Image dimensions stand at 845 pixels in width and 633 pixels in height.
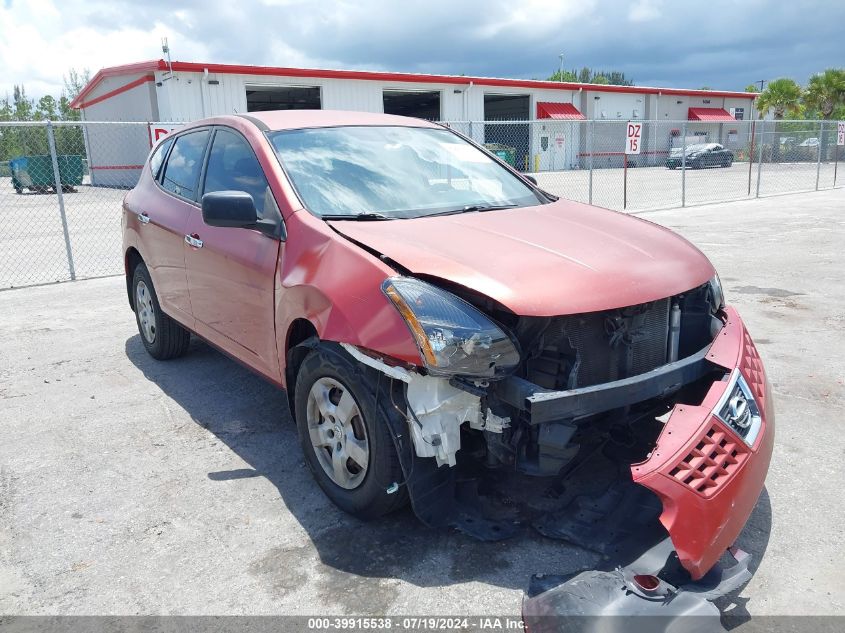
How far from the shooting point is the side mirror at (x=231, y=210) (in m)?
3.31

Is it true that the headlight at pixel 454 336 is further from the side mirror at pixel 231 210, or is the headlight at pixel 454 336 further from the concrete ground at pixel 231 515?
the side mirror at pixel 231 210

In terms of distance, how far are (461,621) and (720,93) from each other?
5114cm

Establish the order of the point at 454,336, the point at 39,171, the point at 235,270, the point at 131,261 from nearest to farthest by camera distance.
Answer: the point at 454,336 → the point at 235,270 → the point at 131,261 → the point at 39,171

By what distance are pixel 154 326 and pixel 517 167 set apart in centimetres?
2814

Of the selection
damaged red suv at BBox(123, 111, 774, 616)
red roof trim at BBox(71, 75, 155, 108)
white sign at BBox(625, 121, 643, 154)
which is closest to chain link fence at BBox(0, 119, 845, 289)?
white sign at BBox(625, 121, 643, 154)

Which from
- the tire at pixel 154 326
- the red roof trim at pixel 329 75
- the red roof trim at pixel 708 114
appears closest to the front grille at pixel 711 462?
the tire at pixel 154 326

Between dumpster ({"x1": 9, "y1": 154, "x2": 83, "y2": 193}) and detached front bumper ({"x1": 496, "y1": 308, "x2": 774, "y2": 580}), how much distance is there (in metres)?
30.3

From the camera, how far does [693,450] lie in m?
2.44

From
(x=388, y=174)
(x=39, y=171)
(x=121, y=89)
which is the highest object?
(x=121, y=89)

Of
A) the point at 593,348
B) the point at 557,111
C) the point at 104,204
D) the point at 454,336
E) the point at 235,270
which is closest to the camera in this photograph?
the point at 454,336

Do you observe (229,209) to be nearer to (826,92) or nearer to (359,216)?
(359,216)

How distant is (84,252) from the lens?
490 inches

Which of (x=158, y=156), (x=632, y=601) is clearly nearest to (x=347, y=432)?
(x=632, y=601)

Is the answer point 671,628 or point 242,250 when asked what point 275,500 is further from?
point 671,628
